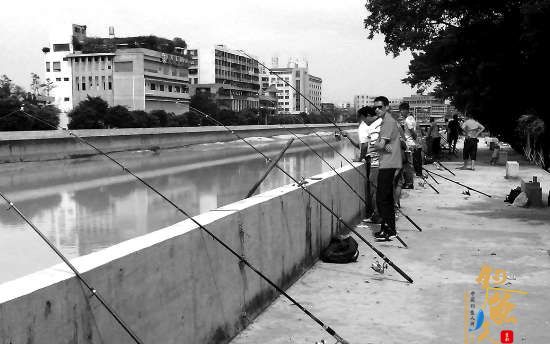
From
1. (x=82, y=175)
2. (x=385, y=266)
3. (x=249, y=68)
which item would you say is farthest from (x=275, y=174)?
(x=249, y=68)

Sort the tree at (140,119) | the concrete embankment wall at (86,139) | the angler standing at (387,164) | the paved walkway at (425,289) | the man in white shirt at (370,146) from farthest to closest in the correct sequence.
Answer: the tree at (140,119) → the concrete embankment wall at (86,139) → the man in white shirt at (370,146) → the angler standing at (387,164) → the paved walkway at (425,289)

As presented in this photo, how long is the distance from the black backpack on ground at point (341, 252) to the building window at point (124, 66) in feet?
273

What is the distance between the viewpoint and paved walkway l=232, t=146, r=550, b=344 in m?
4.20

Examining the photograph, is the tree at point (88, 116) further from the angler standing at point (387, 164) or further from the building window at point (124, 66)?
the angler standing at point (387, 164)

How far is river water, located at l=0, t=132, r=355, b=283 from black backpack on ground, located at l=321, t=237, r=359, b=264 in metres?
3.83

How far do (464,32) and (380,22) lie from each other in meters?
7.00

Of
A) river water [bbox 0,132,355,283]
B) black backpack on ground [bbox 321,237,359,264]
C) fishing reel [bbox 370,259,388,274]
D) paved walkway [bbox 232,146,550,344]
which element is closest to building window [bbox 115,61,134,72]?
river water [bbox 0,132,355,283]

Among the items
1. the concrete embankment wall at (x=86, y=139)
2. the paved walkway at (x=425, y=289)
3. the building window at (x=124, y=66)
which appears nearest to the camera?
the paved walkway at (x=425, y=289)

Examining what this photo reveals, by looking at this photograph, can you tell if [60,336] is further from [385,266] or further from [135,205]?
[135,205]

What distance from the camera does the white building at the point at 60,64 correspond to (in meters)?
97.3

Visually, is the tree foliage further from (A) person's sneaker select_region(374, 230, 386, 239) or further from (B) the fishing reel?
(B) the fishing reel

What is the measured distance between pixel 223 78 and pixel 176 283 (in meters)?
116

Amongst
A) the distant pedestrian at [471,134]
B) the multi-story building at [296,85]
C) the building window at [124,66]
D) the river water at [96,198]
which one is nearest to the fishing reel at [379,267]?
the river water at [96,198]

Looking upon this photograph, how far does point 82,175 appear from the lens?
25469mm
